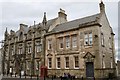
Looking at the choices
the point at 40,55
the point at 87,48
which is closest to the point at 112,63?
the point at 87,48

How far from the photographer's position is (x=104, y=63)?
34781mm

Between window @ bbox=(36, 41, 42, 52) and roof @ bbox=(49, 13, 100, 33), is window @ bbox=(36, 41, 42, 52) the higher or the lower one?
the lower one

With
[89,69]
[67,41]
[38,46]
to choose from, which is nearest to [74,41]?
[67,41]

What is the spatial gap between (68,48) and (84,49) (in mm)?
4185

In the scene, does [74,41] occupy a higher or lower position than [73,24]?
lower

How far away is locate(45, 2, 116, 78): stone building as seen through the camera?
33.7 m

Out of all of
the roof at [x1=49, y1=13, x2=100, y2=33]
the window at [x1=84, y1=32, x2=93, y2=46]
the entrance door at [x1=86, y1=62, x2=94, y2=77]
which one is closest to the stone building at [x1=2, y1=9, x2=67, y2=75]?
the roof at [x1=49, y1=13, x2=100, y2=33]

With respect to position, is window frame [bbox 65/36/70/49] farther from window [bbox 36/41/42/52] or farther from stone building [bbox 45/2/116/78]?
window [bbox 36/41/42/52]

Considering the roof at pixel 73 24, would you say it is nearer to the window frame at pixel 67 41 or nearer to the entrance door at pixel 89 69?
the window frame at pixel 67 41

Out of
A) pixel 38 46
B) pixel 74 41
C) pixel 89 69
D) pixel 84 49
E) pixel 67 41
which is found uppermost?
pixel 67 41

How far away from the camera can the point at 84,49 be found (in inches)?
1382

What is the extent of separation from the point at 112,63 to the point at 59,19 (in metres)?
15.5

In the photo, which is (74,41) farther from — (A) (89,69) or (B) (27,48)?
(B) (27,48)

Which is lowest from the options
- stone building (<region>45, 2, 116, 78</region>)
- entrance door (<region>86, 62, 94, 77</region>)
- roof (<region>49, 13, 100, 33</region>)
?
entrance door (<region>86, 62, 94, 77</region>)
